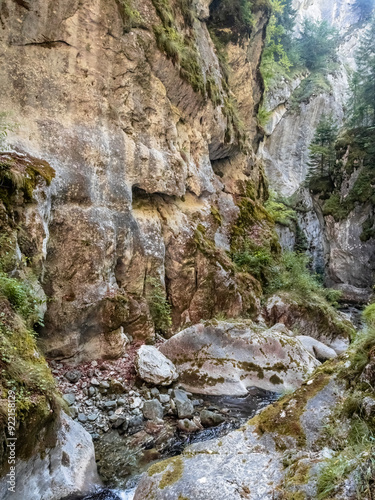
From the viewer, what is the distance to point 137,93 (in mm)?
9875

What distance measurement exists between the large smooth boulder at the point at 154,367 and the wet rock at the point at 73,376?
1185 millimetres

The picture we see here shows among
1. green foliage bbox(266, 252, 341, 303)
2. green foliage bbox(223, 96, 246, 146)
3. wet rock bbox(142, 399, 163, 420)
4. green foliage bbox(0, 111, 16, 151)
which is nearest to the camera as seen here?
wet rock bbox(142, 399, 163, 420)

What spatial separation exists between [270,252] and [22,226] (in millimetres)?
11283

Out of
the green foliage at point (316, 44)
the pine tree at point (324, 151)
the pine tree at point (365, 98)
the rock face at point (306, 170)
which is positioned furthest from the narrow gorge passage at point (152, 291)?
the green foliage at point (316, 44)

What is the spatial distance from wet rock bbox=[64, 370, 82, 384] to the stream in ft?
6.79

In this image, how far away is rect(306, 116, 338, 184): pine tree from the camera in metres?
26.7

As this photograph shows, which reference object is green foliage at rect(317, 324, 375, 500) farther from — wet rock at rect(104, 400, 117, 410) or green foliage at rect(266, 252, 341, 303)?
green foliage at rect(266, 252, 341, 303)

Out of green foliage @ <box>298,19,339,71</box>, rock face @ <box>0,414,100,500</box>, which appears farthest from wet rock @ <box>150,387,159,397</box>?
green foliage @ <box>298,19,339,71</box>

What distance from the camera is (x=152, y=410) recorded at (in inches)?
230

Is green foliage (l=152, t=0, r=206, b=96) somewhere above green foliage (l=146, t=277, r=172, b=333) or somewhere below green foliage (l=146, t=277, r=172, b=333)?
above

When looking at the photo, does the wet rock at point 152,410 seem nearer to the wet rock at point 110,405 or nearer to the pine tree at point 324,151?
the wet rock at point 110,405

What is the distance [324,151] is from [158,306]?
2294 centimetres

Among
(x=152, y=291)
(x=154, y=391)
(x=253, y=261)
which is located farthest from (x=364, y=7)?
(x=154, y=391)

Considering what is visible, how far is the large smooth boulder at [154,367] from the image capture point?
674 centimetres
